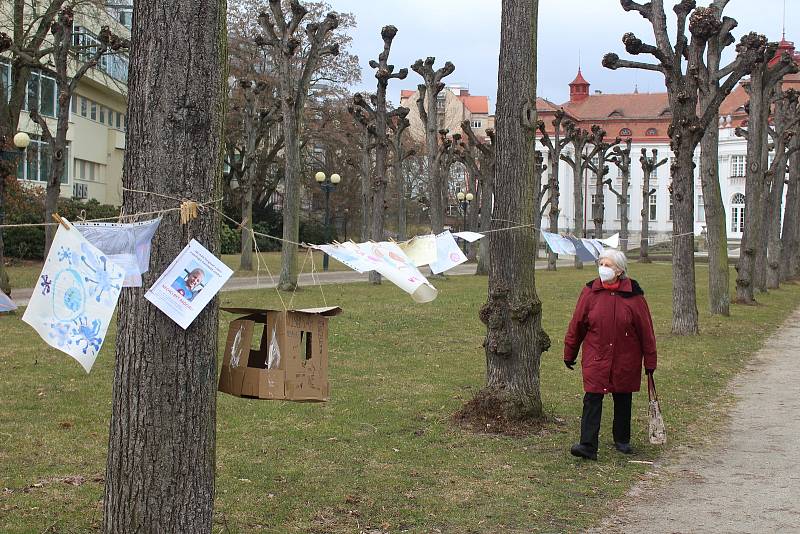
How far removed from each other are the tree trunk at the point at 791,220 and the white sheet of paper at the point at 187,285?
33319 millimetres

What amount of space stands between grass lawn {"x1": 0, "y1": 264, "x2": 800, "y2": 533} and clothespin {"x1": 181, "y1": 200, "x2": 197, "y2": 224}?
7.10 ft

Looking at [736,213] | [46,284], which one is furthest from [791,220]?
[736,213]

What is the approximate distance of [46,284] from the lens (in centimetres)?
434

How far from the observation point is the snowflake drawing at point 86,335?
430cm

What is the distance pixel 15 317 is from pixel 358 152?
117 ft

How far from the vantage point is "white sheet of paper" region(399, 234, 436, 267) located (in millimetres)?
8383

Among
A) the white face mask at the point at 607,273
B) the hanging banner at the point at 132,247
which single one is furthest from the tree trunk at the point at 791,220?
the hanging banner at the point at 132,247

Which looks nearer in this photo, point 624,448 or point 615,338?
point 615,338

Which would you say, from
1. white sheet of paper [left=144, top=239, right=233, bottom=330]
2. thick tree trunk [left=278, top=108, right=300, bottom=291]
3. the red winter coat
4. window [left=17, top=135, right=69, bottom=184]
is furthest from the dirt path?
window [left=17, top=135, right=69, bottom=184]

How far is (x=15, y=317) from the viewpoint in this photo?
1686cm

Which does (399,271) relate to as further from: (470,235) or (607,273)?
(470,235)

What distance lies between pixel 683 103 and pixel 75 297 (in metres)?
15.1

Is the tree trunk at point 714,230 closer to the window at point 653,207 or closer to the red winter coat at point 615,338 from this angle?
the red winter coat at point 615,338

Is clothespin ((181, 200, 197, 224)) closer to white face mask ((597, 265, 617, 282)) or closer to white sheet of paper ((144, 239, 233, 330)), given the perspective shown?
white sheet of paper ((144, 239, 233, 330))
